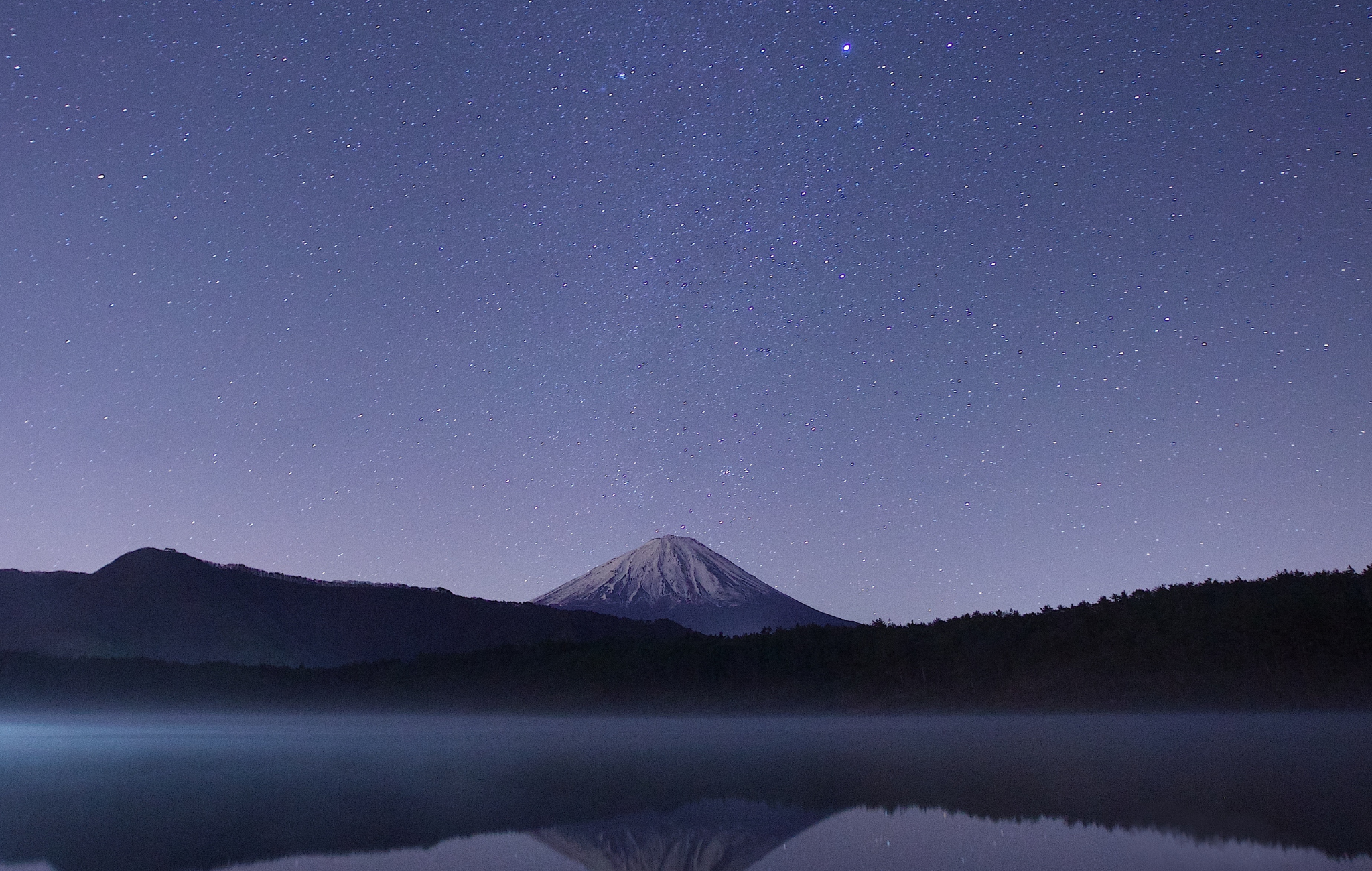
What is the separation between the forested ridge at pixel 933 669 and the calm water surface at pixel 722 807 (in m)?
44.3

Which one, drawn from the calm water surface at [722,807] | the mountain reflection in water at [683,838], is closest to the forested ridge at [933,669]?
the calm water surface at [722,807]

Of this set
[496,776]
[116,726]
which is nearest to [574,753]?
[496,776]

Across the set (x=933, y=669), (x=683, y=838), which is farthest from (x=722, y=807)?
(x=933, y=669)

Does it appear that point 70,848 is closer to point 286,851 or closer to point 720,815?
point 286,851

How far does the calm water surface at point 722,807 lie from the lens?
15016mm

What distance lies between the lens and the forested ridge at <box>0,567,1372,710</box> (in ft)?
289

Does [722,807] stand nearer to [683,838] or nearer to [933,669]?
[683,838]

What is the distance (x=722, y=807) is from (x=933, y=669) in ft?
320

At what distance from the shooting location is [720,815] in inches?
792

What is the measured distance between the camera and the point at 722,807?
21594 millimetres

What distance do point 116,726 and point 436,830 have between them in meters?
130

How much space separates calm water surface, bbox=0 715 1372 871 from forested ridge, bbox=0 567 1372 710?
4431cm

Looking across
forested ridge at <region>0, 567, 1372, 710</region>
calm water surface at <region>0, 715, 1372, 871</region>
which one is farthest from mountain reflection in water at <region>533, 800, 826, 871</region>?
forested ridge at <region>0, 567, 1372, 710</region>

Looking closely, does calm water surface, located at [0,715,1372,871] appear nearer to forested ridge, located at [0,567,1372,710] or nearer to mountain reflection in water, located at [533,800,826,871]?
mountain reflection in water, located at [533,800,826,871]
